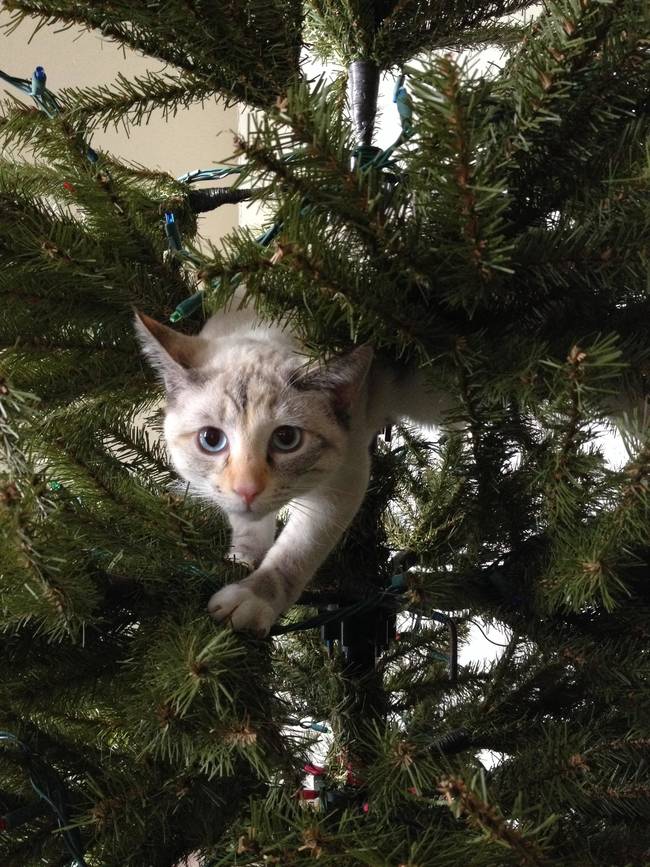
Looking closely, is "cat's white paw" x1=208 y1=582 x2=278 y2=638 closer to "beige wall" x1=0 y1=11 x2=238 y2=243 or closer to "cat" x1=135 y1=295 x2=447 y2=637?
"cat" x1=135 y1=295 x2=447 y2=637

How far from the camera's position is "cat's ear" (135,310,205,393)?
0.61 metres

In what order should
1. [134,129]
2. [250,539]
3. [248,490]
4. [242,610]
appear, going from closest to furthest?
[242,610]
[248,490]
[250,539]
[134,129]

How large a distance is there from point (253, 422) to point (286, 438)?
36mm

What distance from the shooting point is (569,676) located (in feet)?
1.99

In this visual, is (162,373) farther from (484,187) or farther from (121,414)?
(484,187)

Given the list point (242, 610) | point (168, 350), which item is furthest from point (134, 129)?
point (242, 610)

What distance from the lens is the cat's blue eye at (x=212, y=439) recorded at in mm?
686

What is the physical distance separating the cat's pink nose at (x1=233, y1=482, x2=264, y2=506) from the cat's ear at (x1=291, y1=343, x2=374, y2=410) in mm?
110

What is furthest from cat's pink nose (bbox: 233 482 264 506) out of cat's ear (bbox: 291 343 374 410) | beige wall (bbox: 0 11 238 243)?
beige wall (bbox: 0 11 238 243)

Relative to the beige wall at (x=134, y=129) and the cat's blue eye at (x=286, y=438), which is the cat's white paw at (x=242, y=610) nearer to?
the cat's blue eye at (x=286, y=438)

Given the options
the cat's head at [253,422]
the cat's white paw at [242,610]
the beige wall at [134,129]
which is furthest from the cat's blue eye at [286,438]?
the beige wall at [134,129]

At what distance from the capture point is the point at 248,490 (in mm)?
639

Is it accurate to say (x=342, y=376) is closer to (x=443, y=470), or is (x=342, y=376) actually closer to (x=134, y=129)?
(x=443, y=470)

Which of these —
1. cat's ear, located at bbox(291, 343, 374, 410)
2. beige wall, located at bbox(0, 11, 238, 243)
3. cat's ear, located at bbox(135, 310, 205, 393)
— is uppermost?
beige wall, located at bbox(0, 11, 238, 243)
